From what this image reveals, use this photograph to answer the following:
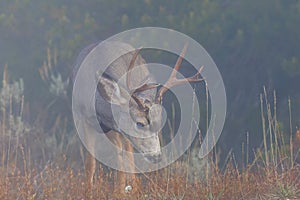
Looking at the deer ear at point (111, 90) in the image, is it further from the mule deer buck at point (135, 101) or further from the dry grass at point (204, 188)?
the dry grass at point (204, 188)

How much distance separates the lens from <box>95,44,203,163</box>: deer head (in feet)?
19.4

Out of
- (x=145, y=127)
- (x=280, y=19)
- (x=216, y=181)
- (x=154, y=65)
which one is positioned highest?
(x=280, y=19)

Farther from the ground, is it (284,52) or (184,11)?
(184,11)

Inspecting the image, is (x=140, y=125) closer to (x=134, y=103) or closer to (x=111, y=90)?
(x=134, y=103)

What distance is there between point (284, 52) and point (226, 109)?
114 cm

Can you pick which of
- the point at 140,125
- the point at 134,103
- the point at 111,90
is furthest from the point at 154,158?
the point at 111,90

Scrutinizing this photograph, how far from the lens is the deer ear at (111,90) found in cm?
614

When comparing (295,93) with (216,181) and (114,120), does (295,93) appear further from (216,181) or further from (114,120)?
(216,181)

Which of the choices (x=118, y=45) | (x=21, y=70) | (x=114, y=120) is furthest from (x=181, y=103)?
(x=21, y=70)

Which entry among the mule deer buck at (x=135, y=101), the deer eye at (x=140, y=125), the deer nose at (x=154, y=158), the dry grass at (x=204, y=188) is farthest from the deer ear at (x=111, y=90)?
the dry grass at (x=204, y=188)

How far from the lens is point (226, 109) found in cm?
874

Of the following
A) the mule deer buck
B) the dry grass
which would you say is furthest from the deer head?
the dry grass

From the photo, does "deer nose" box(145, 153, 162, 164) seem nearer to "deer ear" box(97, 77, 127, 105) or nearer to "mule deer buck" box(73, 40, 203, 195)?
"mule deer buck" box(73, 40, 203, 195)

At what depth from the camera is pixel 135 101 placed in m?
6.00
